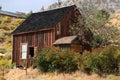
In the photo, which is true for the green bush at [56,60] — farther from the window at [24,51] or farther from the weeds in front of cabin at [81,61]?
the window at [24,51]

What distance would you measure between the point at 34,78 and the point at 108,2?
324 ft

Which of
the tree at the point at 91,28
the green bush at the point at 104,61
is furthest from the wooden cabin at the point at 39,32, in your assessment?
the green bush at the point at 104,61

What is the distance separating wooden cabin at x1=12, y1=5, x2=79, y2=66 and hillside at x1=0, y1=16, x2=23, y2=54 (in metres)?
11.8

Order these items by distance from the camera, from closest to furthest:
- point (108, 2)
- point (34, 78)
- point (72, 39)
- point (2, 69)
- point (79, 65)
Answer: point (79, 65), point (34, 78), point (72, 39), point (2, 69), point (108, 2)

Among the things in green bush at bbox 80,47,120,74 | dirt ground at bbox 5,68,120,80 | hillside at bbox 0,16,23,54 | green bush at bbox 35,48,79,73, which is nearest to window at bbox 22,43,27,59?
dirt ground at bbox 5,68,120,80

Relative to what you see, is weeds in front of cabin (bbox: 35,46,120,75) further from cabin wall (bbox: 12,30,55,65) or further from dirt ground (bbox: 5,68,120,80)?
cabin wall (bbox: 12,30,55,65)

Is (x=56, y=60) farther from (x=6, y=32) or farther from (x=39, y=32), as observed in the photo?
(x=6, y=32)

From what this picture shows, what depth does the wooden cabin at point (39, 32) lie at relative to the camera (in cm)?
3984

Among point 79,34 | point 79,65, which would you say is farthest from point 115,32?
point 79,65

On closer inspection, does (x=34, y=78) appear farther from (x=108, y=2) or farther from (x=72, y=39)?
(x=108, y=2)

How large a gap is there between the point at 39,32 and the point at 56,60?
25.1 ft

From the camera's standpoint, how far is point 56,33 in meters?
39.7

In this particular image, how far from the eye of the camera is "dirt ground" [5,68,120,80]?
30362 millimetres

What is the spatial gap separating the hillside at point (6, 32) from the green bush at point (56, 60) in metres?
19.8
